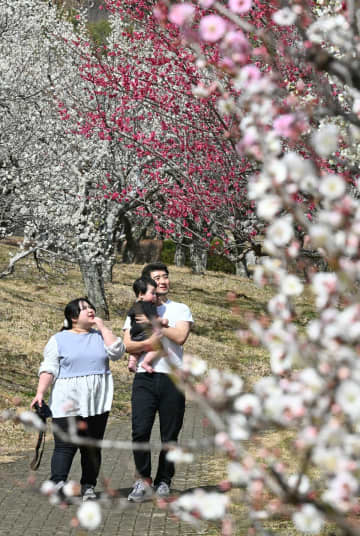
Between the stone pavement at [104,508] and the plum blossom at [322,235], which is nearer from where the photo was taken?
the plum blossom at [322,235]

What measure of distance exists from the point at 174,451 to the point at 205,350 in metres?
17.2

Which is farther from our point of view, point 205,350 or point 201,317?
point 201,317

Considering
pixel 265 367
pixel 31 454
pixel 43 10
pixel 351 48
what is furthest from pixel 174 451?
pixel 43 10

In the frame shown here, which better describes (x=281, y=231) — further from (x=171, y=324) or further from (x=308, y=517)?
(x=171, y=324)

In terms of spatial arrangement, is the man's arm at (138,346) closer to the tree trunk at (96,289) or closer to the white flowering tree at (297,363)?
the white flowering tree at (297,363)

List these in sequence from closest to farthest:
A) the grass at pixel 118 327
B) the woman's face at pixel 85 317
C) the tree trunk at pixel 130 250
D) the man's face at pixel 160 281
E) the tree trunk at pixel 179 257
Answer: the woman's face at pixel 85 317 < the man's face at pixel 160 281 < the grass at pixel 118 327 < the tree trunk at pixel 130 250 < the tree trunk at pixel 179 257

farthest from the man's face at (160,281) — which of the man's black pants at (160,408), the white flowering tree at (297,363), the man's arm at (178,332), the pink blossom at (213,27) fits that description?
the pink blossom at (213,27)

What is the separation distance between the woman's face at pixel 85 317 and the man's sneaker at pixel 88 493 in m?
1.38

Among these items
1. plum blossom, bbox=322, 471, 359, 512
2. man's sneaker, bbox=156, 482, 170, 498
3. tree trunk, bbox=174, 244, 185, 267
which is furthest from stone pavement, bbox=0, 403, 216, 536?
tree trunk, bbox=174, 244, 185, 267

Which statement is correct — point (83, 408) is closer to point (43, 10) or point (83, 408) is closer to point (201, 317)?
point (201, 317)

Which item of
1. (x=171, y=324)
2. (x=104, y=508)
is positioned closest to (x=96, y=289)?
(x=171, y=324)

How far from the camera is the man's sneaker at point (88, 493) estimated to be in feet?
24.2

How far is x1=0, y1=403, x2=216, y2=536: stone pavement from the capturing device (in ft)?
22.2

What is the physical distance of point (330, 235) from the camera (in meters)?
Result: 2.35
